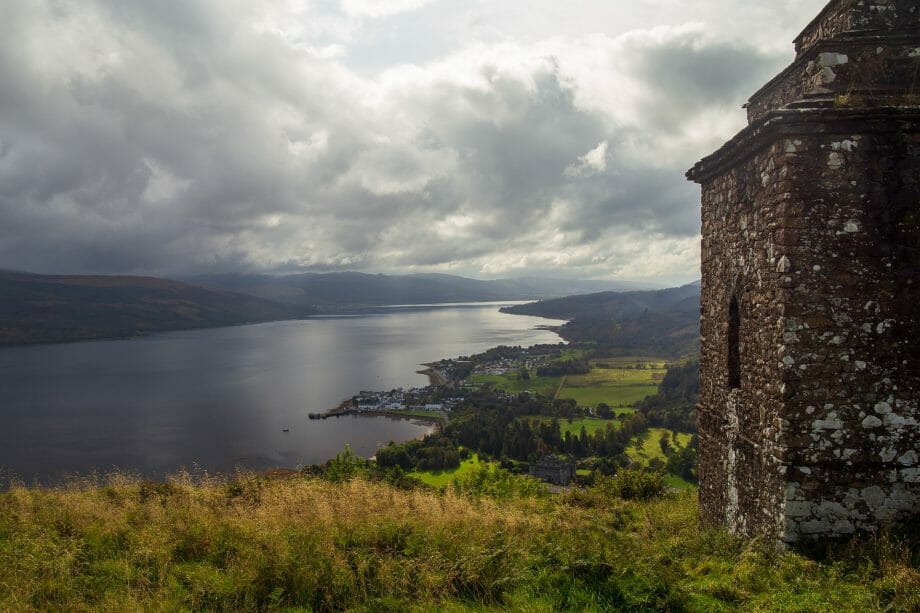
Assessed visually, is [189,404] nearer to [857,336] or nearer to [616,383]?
[616,383]

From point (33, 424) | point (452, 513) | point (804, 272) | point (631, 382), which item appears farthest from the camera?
point (631, 382)

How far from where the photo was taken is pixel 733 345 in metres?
7.81

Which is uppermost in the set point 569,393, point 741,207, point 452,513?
point 741,207

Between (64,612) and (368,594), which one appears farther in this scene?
(368,594)

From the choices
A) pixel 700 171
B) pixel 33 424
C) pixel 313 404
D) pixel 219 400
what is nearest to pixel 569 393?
pixel 313 404

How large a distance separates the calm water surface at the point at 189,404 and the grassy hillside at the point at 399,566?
22.3 meters

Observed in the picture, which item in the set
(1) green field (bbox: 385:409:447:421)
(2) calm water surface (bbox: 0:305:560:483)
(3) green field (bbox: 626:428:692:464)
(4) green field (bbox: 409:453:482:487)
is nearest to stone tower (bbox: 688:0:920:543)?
(2) calm water surface (bbox: 0:305:560:483)

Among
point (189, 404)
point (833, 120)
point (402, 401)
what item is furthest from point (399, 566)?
point (189, 404)

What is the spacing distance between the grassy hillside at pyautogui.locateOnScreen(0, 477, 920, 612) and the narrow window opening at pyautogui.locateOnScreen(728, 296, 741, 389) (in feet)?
7.24

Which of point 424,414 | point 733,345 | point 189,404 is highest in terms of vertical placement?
point 733,345

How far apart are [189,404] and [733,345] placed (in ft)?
280

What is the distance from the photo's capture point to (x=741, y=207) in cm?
732

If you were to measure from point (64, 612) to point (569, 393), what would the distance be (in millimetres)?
91132

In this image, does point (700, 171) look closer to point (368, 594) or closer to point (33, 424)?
point (368, 594)
